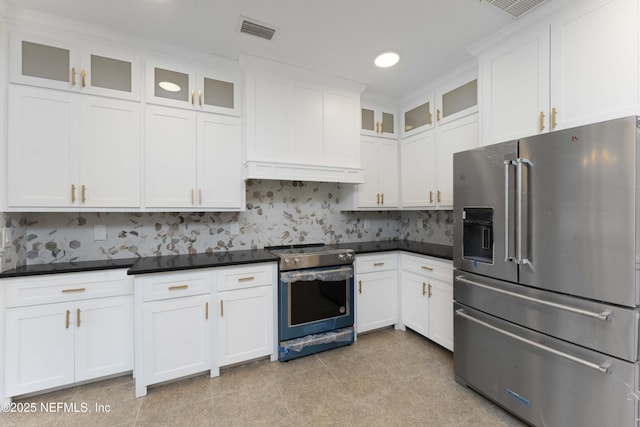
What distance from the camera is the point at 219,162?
251cm

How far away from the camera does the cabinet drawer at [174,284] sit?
1988 millimetres

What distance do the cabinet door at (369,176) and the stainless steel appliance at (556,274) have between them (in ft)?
4.35

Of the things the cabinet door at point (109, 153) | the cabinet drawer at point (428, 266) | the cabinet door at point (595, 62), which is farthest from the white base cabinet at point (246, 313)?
the cabinet door at point (595, 62)

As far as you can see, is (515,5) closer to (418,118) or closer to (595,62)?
(595,62)

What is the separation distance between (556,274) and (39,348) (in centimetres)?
334

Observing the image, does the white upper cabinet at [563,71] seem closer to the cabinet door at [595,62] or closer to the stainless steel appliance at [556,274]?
the cabinet door at [595,62]

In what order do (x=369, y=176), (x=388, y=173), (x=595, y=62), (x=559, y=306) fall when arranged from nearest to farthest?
(x=559, y=306), (x=595, y=62), (x=369, y=176), (x=388, y=173)

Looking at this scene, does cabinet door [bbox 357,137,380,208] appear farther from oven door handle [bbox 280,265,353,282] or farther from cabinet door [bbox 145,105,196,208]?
cabinet door [bbox 145,105,196,208]

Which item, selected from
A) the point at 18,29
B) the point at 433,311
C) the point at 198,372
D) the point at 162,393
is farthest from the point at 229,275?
the point at 18,29

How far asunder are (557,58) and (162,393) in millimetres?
3601

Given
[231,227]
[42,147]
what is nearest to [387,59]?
[231,227]

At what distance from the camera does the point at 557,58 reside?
1.79 meters

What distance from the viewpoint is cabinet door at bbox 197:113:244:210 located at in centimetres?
245

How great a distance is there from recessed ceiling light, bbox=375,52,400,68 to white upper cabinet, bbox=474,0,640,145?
2.24ft
